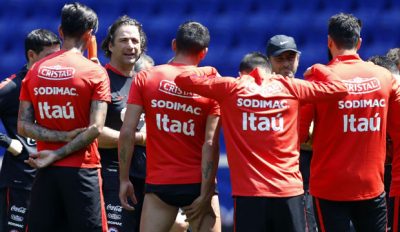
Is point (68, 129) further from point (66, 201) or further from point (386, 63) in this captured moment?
point (386, 63)

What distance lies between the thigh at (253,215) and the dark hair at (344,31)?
3.66 ft

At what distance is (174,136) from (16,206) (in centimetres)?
183

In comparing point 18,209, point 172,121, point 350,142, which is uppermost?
point 172,121

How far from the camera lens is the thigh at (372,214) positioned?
6059 mm

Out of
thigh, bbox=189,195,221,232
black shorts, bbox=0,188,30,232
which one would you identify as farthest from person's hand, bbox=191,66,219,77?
black shorts, bbox=0,188,30,232

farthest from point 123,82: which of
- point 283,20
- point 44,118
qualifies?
point 283,20

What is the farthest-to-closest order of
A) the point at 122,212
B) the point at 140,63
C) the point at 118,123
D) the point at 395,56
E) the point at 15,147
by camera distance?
the point at 140,63 < the point at 395,56 < the point at 15,147 < the point at 118,123 < the point at 122,212

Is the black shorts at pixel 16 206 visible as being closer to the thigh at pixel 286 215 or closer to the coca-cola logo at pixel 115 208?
the coca-cola logo at pixel 115 208

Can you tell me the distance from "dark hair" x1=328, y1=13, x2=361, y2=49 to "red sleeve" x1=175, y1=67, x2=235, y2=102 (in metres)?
0.77

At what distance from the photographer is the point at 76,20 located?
616 centimetres

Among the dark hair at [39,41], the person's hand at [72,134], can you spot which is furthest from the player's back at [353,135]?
the dark hair at [39,41]

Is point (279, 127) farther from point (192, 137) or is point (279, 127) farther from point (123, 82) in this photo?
point (123, 82)

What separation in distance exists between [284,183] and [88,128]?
1227 mm

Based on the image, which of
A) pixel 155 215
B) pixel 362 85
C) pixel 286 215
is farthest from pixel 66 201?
pixel 362 85
